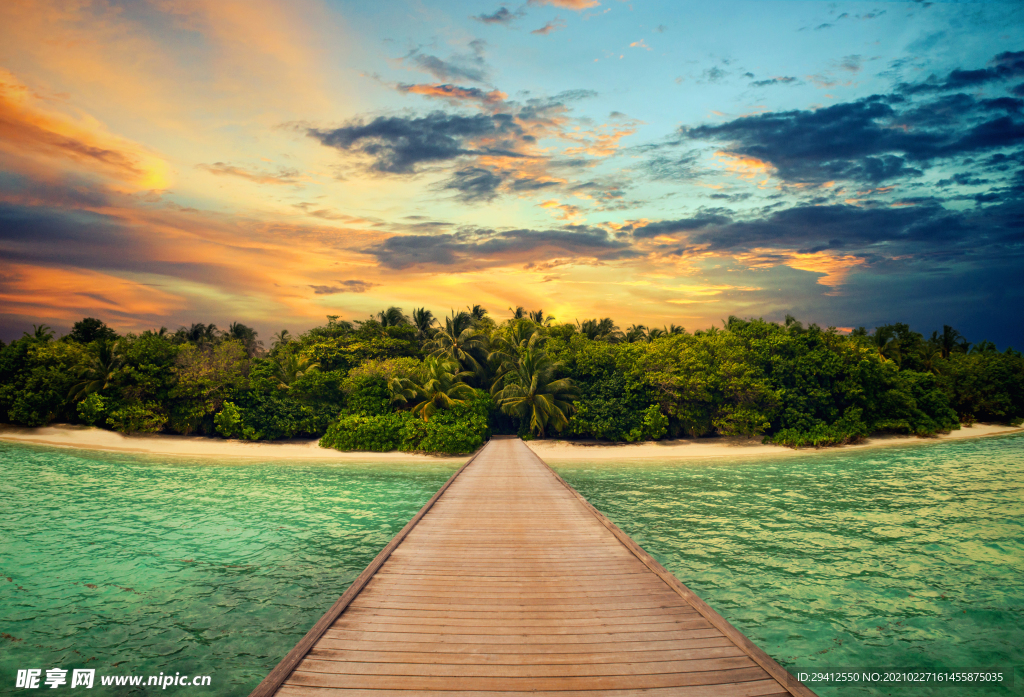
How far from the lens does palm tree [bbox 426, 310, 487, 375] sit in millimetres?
30938

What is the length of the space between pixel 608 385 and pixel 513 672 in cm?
2265

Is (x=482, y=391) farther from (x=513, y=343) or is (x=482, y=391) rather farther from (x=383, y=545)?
(x=383, y=545)

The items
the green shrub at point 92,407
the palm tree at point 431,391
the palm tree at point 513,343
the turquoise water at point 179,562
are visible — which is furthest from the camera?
the palm tree at point 513,343

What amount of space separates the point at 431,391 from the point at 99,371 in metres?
19.6

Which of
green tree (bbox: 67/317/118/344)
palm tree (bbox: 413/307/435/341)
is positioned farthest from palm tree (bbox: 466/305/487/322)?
green tree (bbox: 67/317/118/344)

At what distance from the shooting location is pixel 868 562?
954 centimetres

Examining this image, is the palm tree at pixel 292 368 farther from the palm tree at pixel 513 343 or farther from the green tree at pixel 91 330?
the green tree at pixel 91 330

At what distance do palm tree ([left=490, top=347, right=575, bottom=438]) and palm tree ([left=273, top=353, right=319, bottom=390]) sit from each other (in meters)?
11.6

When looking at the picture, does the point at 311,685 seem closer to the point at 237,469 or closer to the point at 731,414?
the point at 237,469

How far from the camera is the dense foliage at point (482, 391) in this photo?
24812mm

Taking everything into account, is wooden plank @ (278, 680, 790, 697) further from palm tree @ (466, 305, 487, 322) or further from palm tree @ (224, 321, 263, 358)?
palm tree @ (224, 321, 263, 358)

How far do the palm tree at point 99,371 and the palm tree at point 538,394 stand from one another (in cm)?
2207

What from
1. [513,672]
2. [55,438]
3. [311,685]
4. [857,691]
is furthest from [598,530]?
[55,438]

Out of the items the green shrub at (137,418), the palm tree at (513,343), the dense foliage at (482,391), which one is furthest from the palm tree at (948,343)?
the green shrub at (137,418)
